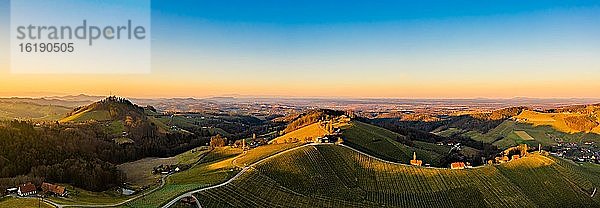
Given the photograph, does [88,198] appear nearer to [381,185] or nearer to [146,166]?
[381,185]

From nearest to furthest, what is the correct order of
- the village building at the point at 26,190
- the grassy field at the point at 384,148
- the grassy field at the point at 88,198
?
the grassy field at the point at 88,198
the village building at the point at 26,190
the grassy field at the point at 384,148

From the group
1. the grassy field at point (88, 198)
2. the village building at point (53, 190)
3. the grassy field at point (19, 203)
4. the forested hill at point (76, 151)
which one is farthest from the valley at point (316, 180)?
the village building at point (53, 190)

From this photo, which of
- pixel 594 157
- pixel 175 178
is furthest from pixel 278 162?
pixel 594 157

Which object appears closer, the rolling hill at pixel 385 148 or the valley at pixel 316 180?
the valley at pixel 316 180

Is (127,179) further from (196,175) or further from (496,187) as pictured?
(496,187)

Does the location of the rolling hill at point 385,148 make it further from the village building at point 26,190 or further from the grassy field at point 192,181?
the village building at point 26,190

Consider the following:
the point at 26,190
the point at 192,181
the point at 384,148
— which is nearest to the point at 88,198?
the point at 26,190
